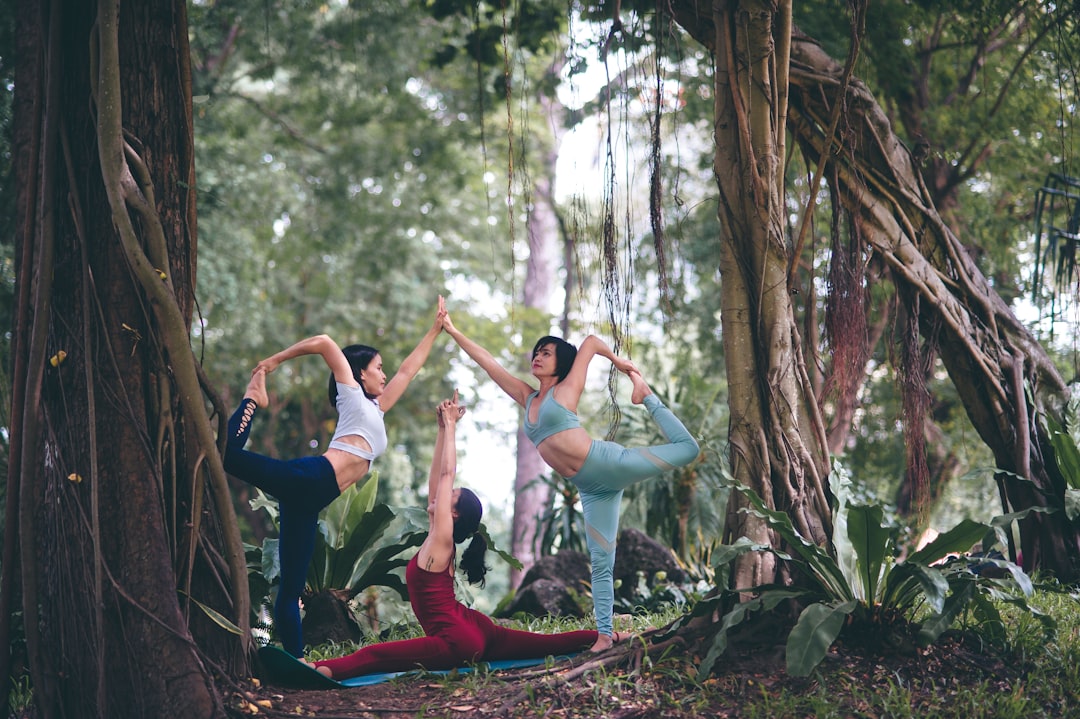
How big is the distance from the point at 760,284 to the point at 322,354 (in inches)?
86.2

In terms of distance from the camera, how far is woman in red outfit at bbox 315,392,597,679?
14.3 feet

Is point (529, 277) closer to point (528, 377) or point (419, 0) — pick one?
point (528, 377)

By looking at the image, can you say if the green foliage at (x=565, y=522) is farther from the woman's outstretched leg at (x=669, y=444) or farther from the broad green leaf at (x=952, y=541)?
the broad green leaf at (x=952, y=541)

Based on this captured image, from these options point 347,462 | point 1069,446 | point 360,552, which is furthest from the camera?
point 360,552

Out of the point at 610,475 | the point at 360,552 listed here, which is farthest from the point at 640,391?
the point at 360,552

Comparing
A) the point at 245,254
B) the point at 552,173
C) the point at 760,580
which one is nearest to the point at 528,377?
the point at 552,173

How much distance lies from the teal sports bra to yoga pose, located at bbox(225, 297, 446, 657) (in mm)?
818

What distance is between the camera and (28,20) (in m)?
6.19

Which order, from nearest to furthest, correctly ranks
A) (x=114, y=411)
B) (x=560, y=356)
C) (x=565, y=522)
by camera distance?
(x=114, y=411), (x=560, y=356), (x=565, y=522)

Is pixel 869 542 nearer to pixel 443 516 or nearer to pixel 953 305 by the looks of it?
pixel 443 516

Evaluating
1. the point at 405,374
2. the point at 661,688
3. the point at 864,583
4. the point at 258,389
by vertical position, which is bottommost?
the point at 661,688

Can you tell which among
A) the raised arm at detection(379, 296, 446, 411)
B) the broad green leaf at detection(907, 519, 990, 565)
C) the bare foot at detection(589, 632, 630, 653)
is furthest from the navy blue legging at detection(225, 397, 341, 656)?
the broad green leaf at detection(907, 519, 990, 565)

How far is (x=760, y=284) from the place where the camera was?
463 centimetres

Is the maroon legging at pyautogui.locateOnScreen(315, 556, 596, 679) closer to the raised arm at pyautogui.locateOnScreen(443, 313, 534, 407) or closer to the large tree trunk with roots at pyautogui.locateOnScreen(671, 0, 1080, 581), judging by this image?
the raised arm at pyautogui.locateOnScreen(443, 313, 534, 407)
